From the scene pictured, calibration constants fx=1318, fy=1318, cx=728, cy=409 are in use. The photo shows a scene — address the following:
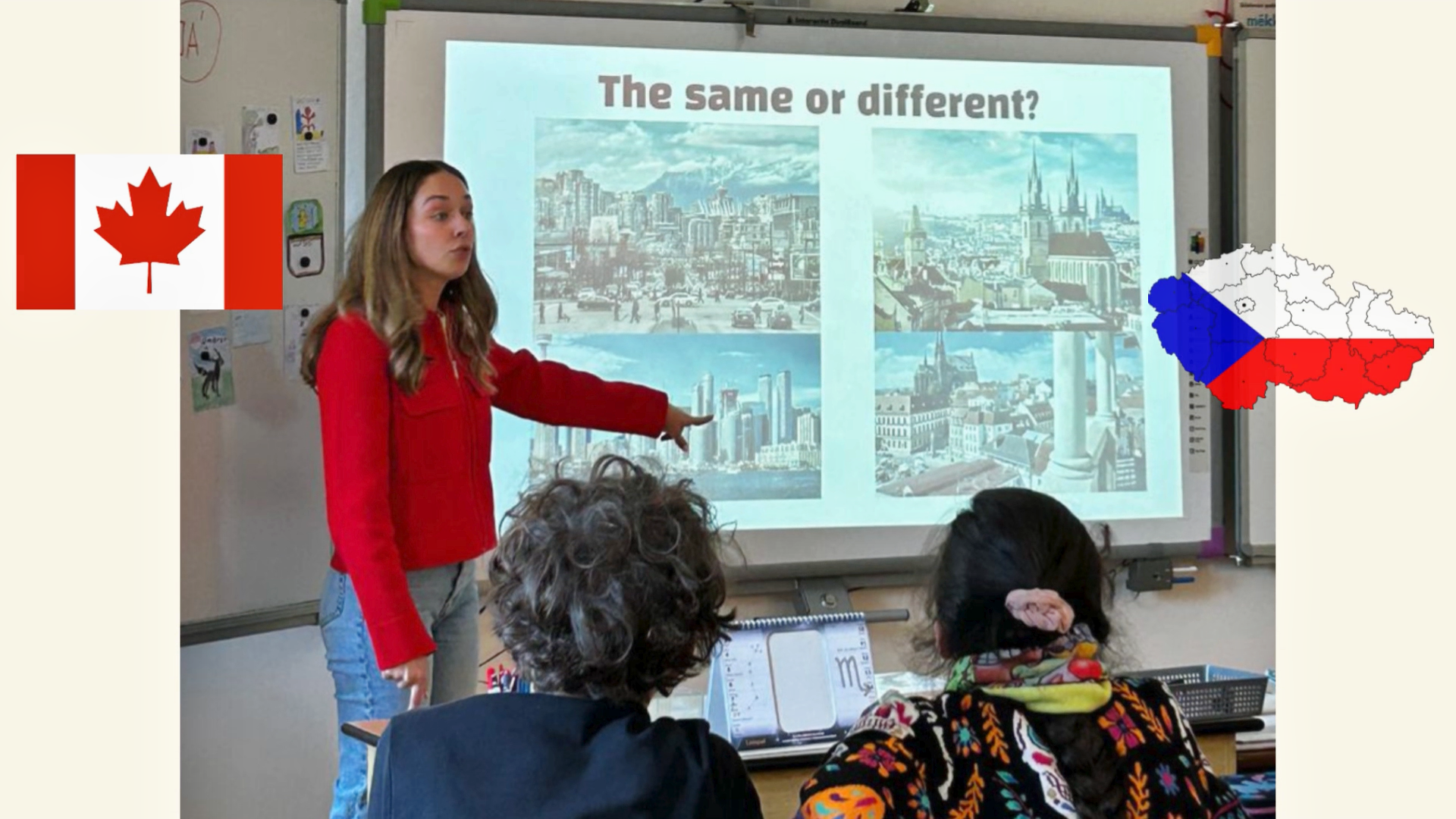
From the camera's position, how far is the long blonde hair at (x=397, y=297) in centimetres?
191

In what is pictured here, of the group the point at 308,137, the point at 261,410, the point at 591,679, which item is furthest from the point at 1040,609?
the point at 308,137

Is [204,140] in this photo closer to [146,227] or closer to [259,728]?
[146,227]

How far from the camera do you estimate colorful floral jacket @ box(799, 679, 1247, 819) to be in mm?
1217

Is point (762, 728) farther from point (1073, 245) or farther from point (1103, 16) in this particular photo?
point (1103, 16)

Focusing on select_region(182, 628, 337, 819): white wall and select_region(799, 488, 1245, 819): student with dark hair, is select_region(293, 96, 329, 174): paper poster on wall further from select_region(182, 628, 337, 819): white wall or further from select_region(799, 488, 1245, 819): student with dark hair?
select_region(799, 488, 1245, 819): student with dark hair

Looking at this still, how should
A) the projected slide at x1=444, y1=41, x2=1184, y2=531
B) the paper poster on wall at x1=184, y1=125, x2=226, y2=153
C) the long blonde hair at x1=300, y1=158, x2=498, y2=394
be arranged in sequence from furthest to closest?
the projected slide at x1=444, y1=41, x2=1184, y2=531
the paper poster on wall at x1=184, y1=125, x2=226, y2=153
the long blonde hair at x1=300, y1=158, x2=498, y2=394

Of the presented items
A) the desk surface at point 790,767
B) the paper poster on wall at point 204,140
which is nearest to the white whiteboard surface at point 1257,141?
the desk surface at point 790,767

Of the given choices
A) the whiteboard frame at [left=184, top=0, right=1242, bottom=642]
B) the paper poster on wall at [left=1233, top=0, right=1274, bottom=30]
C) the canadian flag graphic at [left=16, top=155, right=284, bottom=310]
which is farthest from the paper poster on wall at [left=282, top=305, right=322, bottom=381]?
the paper poster on wall at [left=1233, top=0, right=1274, bottom=30]

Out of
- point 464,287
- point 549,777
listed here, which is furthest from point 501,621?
point 464,287

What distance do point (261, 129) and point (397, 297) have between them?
0.78 metres

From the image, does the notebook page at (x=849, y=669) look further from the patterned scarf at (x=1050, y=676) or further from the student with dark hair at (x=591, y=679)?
the student with dark hair at (x=591, y=679)

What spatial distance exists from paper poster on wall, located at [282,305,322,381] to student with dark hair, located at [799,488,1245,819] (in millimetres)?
1615

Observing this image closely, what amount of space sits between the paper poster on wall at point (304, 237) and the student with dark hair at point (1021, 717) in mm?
1636

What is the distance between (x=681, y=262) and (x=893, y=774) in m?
1.73
